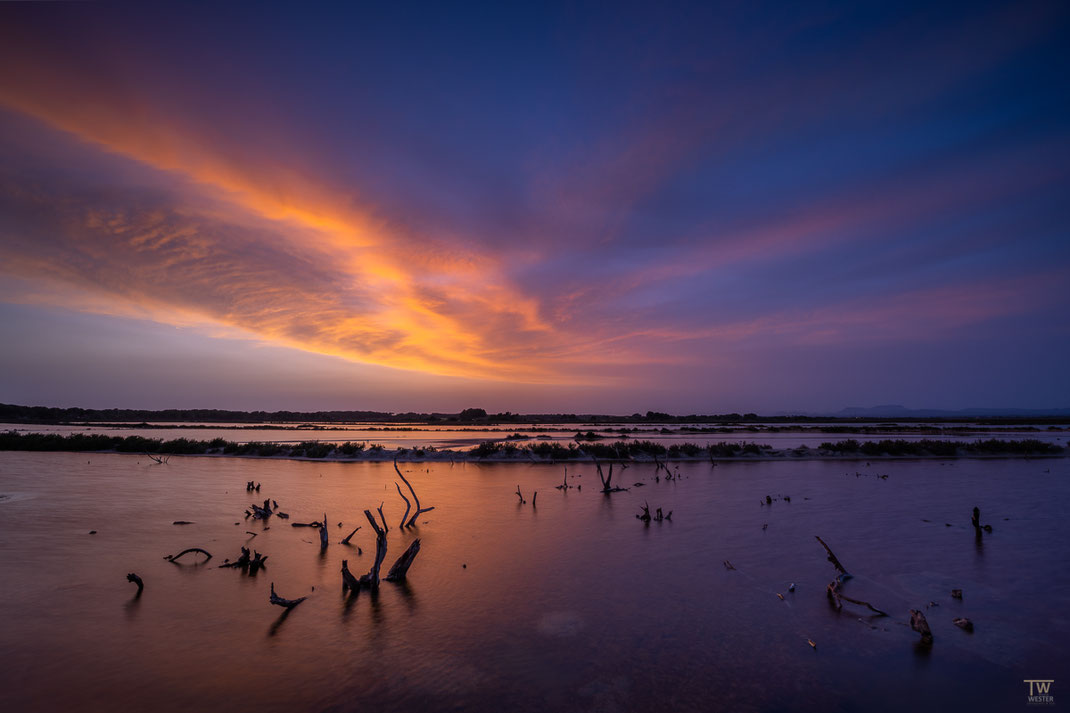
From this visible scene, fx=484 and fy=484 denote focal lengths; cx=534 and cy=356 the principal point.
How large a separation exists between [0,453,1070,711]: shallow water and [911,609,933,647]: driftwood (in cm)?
29

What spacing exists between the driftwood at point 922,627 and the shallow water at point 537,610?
0.29 meters

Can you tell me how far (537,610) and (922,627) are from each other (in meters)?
6.89

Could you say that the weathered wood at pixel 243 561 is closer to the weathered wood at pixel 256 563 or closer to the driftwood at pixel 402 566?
the weathered wood at pixel 256 563

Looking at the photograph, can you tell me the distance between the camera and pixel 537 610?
9930 millimetres

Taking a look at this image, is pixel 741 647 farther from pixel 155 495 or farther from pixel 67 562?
pixel 155 495

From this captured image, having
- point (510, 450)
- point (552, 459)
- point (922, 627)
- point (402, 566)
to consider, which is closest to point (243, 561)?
point (402, 566)

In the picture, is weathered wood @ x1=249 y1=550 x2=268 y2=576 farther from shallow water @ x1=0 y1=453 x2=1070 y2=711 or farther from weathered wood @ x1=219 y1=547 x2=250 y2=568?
shallow water @ x1=0 y1=453 x2=1070 y2=711

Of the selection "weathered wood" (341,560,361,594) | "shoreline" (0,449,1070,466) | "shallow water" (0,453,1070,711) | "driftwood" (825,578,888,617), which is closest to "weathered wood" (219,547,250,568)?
"shallow water" (0,453,1070,711)

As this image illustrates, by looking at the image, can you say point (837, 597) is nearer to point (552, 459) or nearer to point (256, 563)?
point (256, 563)

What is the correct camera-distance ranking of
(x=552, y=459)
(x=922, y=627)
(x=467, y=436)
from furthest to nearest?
(x=467, y=436)
(x=552, y=459)
(x=922, y=627)

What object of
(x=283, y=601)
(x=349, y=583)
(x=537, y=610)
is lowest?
(x=537, y=610)

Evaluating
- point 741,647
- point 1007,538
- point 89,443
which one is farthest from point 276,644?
point 89,443

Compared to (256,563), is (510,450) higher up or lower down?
higher up

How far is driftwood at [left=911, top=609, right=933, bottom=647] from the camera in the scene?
27.4 ft
